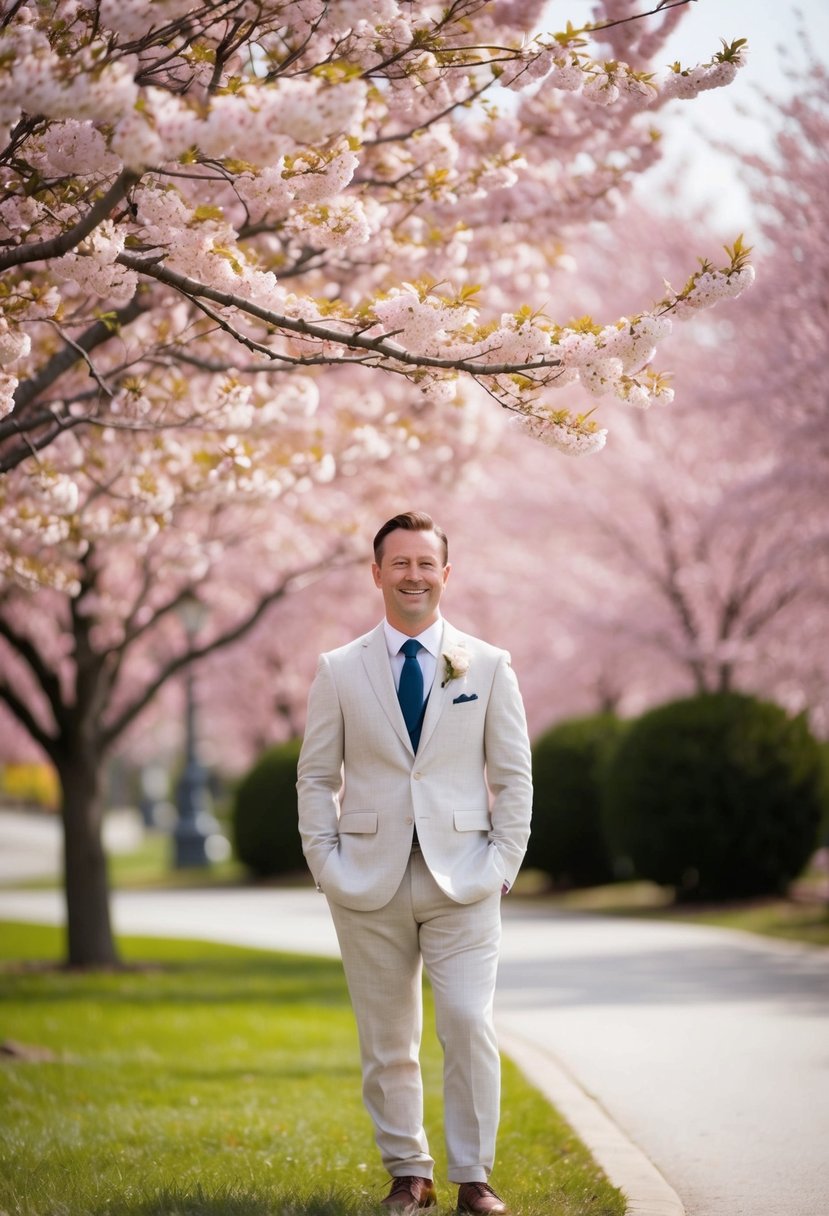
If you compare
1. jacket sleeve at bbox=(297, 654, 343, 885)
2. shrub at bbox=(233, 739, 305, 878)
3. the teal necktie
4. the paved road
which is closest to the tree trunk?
the paved road

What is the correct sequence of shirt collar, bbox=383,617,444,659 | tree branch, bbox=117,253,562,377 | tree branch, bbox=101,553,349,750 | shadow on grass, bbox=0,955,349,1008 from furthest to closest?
tree branch, bbox=101,553,349,750
shadow on grass, bbox=0,955,349,1008
tree branch, bbox=117,253,562,377
shirt collar, bbox=383,617,444,659

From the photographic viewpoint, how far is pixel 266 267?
26.4ft

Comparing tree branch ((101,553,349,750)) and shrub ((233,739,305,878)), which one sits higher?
tree branch ((101,553,349,750))

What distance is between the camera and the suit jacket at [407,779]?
4496 mm

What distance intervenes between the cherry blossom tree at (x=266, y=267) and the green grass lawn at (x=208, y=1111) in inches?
97.6

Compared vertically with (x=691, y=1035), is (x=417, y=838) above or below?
above

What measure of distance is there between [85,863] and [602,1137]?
7861 millimetres

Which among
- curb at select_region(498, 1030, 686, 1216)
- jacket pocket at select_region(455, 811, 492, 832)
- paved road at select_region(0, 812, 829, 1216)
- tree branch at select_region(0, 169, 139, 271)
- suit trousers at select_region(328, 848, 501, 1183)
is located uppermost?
tree branch at select_region(0, 169, 139, 271)

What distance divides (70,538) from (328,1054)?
3408 millimetres

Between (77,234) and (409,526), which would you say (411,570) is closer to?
(409,526)

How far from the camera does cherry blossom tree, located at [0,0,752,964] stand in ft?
15.5

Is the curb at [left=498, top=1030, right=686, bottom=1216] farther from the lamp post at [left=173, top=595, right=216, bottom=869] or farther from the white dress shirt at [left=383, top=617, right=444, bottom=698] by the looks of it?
the lamp post at [left=173, top=595, right=216, bottom=869]

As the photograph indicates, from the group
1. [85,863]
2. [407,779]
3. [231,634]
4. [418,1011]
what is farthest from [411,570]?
[85,863]

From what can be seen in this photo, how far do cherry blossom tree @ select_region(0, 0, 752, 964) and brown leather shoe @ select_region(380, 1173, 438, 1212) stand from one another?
2428 millimetres
